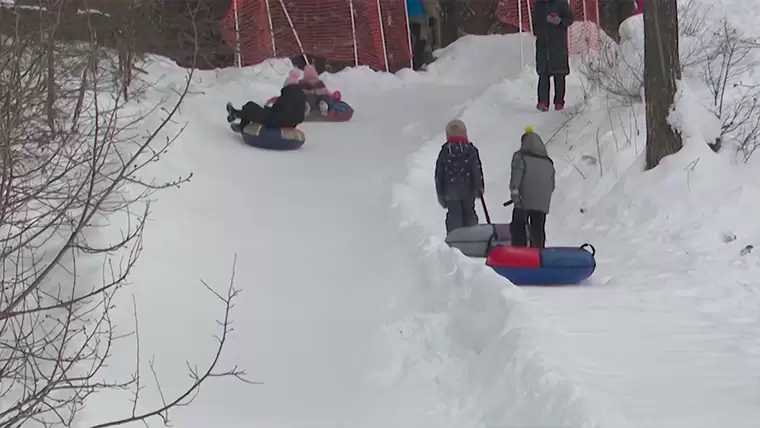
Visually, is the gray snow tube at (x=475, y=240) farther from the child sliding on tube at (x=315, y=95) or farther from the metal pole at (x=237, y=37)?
the metal pole at (x=237, y=37)

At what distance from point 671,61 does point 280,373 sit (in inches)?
214

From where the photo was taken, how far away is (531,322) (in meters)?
5.91

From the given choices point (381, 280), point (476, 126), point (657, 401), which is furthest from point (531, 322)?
point (476, 126)

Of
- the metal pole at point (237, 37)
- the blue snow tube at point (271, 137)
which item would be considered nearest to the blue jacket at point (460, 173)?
the blue snow tube at point (271, 137)

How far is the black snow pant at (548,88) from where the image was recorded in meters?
13.6

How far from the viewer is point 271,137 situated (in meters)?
13.7

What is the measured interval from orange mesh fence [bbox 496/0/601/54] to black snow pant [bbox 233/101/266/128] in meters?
5.87

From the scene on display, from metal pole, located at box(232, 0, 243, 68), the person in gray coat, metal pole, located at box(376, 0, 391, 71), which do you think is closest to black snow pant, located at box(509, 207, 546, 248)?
the person in gray coat

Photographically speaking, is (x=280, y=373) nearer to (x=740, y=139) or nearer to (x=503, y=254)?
(x=503, y=254)

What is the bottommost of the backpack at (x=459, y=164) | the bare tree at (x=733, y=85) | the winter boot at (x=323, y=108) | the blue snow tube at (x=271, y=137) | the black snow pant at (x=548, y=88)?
the winter boot at (x=323, y=108)

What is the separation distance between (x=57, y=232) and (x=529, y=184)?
4091 millimetres

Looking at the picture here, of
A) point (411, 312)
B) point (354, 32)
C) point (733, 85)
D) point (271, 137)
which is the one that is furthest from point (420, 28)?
point (411, 312)

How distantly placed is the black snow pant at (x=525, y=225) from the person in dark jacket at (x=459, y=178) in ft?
2.17

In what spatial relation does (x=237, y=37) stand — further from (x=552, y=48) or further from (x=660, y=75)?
(x=660, y=75)
